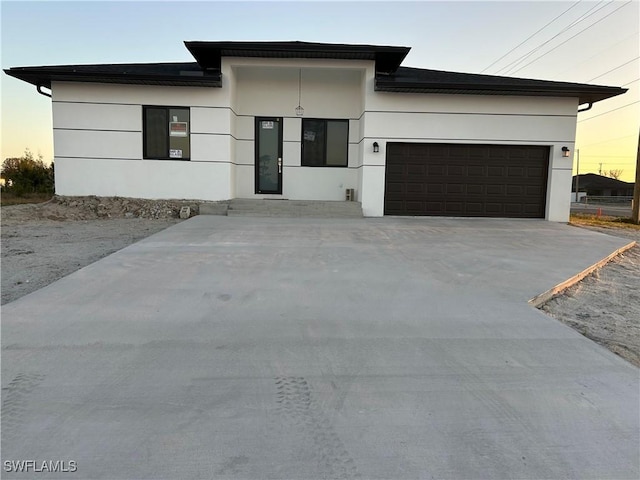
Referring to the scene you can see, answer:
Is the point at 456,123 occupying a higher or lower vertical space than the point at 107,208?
higher

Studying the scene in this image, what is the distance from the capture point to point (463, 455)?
216 cm

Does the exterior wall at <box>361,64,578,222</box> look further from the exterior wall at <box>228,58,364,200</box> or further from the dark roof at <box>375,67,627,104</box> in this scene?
the exterior wall at <box>228,58,364,200</box>

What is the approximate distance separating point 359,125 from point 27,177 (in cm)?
1642

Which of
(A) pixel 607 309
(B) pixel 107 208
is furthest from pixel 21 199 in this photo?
(A) pixel 607 309

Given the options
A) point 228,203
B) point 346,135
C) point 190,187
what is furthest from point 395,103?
point 190,187

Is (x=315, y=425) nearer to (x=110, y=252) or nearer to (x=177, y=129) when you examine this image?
(x=110, y=252)

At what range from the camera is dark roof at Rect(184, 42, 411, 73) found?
11.3 metres

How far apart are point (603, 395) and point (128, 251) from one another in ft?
20.7

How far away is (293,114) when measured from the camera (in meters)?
13.5

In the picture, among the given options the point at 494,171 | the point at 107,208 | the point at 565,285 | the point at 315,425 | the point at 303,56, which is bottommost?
the point at 315,425

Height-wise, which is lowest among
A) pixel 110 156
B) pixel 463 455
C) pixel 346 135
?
pixel 463 455

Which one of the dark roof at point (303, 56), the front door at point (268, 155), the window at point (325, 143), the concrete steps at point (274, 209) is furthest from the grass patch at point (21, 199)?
the window at point (325, 143)

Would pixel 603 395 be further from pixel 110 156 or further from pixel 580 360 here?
pixel 110 156

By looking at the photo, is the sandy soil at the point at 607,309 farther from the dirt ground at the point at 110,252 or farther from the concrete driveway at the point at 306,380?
the concrete driveway at the point at 306,380
